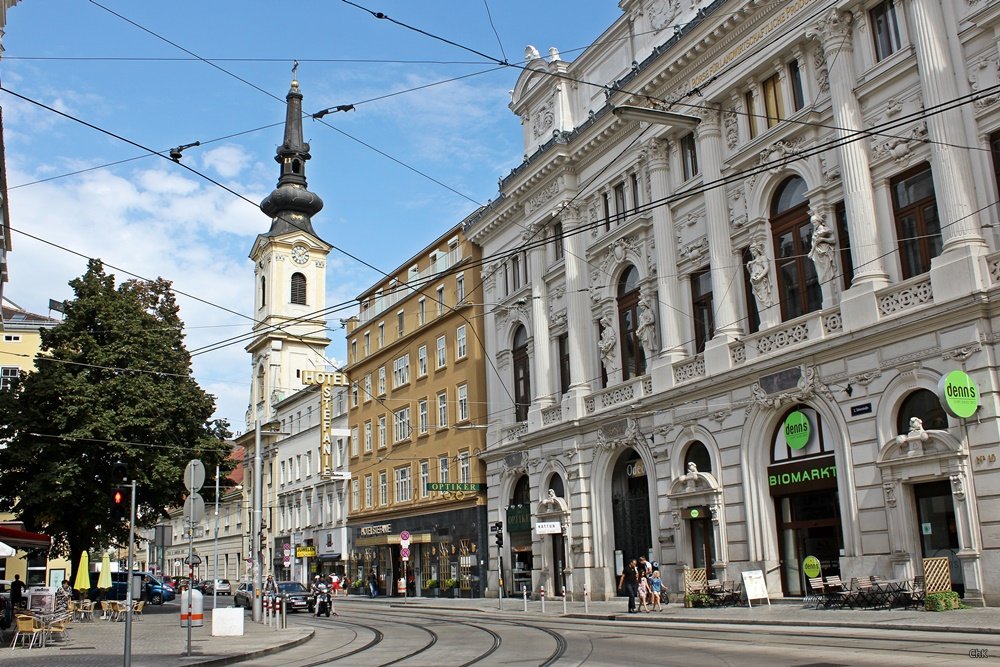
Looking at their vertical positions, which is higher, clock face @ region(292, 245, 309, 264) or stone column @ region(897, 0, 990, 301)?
clock face @ region(292, 245, 309, 264)

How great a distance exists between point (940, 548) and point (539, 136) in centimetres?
2548

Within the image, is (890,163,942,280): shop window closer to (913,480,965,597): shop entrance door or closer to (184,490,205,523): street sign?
(913,480,965,597): shop entrance door

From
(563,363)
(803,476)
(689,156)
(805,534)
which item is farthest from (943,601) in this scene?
(563,363)

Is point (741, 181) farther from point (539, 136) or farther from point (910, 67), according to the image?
point (539, 136)

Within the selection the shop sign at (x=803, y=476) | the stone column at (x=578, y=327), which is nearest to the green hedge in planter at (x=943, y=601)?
the shop sign at (x=803, y=476)

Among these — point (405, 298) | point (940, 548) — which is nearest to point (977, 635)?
point (940, 548)

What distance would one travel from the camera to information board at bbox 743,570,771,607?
25.5 metres

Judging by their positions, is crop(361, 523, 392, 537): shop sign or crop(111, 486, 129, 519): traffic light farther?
crop(361, 523, 392, 537): shop sign

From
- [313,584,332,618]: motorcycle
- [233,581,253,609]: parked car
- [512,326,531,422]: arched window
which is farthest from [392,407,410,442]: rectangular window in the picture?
[313,584,332,618]: motorcycle

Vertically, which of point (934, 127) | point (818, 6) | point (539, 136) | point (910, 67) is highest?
point (539, 136)

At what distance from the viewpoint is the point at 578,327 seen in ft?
123

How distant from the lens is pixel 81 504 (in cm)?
3641

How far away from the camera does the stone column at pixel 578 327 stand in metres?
37.2

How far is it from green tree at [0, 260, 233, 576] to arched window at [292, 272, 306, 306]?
43.1m
